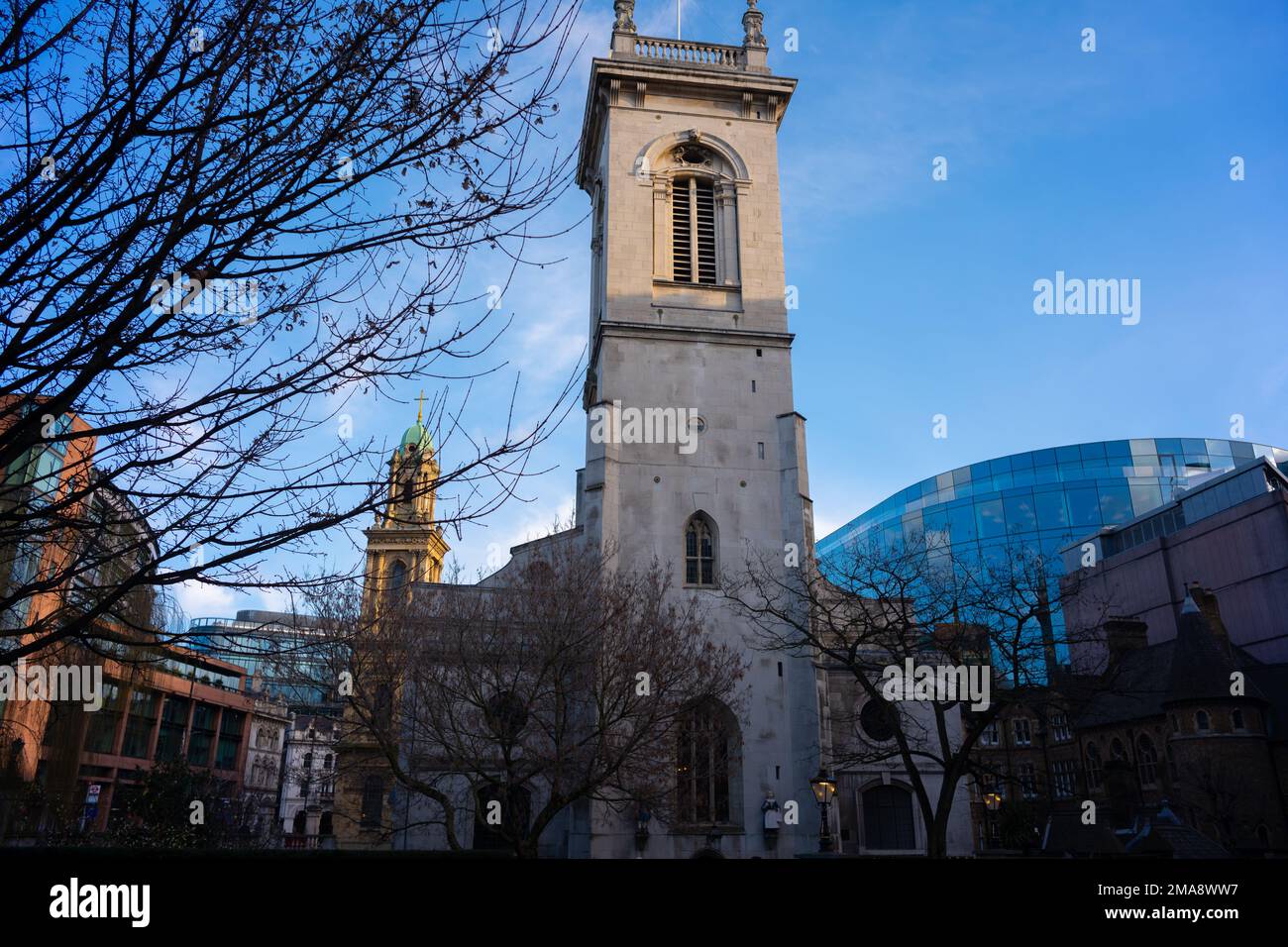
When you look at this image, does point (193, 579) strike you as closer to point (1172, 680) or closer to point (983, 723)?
point (983, 723)

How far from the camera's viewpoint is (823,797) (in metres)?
23.5

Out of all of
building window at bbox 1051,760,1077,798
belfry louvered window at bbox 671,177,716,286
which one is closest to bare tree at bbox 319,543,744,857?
belfry louvered window at bbox 671,177,716,286

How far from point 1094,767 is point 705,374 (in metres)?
37.9

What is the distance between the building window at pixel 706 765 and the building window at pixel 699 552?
434 centimetres

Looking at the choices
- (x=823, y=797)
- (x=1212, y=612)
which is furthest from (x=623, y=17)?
(x=1212, y=612)

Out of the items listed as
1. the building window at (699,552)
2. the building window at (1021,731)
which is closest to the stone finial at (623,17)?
the building window at (699,552)

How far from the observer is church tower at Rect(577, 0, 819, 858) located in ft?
87.5

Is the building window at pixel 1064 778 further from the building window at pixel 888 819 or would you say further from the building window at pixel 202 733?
the building window at pixel 202 733

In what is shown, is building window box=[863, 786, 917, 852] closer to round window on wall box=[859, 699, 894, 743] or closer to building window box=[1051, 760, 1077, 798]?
round window on wall box=[859, 699, 894, 743]

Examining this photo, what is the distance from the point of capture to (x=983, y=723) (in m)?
19.1

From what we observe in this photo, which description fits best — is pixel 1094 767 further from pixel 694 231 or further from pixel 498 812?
pixel 694 231
